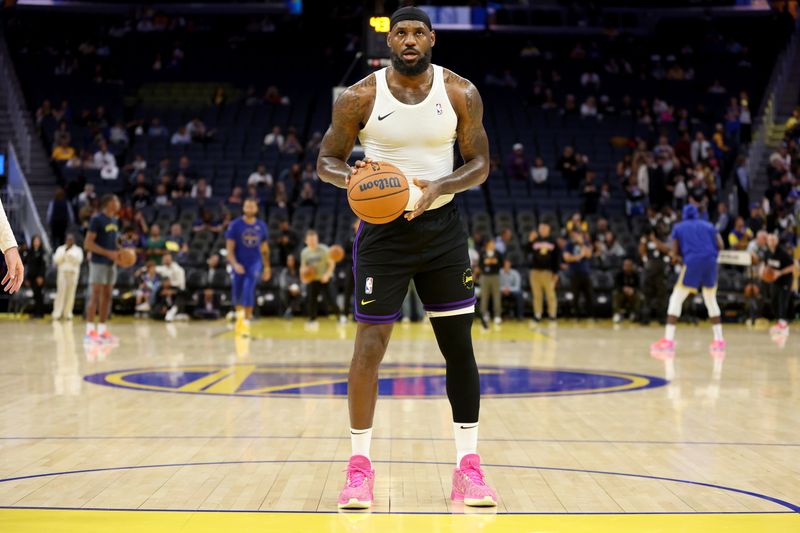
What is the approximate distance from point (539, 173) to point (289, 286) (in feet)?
22.3

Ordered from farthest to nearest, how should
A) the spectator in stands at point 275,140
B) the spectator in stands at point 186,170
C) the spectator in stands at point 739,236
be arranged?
1. the spectator in stands at point 275,140
2. the spectator in stands at point 186,170
3. the spectator in stands at point 739,236

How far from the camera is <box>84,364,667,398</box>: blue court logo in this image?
337 inches

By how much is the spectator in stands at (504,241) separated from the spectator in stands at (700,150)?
5448 millimetres

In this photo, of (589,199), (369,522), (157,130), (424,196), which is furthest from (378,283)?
(157,130)

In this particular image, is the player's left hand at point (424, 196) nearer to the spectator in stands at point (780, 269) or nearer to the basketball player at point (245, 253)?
the basketball player at point (245, 253)

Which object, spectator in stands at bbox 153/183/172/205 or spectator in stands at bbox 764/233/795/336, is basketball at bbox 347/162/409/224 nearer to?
spectator in stands at bbox 764/233/795/336

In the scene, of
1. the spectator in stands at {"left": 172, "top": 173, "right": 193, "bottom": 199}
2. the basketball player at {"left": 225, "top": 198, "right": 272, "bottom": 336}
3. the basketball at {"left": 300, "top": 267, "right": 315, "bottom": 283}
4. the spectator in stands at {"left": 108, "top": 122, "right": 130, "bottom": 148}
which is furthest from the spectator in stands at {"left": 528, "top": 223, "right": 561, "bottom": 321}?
the spectator in stands at {"left": 108, "top": 122, "right": 130, "bottom": 148}

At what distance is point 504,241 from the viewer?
69.6 ft

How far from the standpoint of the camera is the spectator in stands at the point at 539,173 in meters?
24.1

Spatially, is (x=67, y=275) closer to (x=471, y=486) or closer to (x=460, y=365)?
(x=460, y=365)

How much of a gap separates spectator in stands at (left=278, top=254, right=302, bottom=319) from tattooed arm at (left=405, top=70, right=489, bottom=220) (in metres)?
15.7

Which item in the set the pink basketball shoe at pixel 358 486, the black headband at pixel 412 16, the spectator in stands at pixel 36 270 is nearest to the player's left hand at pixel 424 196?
the black headband at pixel 412 16

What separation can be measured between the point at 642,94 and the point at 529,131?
3.78m

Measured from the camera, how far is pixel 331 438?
6.18 m
